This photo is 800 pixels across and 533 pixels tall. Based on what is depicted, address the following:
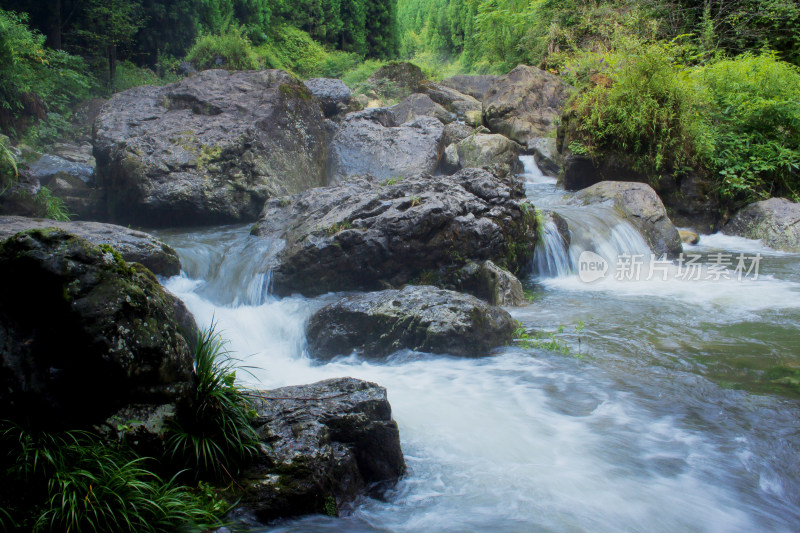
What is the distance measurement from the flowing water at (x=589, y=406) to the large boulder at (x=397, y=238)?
1.35 ft

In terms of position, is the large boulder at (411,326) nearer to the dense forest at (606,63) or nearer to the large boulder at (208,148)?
the large boulder at (208,148)

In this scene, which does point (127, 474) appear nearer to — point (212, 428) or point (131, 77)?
point (212, 428)

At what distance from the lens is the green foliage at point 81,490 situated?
7.42 feet

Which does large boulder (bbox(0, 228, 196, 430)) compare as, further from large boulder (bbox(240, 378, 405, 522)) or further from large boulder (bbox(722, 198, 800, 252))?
large boulder (bbox(722, 198, 800, 252))

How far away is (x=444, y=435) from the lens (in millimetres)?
4160

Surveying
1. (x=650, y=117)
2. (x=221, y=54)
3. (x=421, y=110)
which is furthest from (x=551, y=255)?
(x=221, y=54)

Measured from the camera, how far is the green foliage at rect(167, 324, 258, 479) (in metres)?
2.86

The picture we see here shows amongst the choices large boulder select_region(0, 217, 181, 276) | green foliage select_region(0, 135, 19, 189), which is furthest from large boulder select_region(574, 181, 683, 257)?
green foliage select_region(0, 135, 19, 189)

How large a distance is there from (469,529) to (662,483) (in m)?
1.44

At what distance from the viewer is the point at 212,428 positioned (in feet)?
9.81

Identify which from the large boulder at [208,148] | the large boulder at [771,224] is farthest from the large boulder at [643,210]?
the large boulder at [208,148]

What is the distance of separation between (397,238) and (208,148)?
5.37 m

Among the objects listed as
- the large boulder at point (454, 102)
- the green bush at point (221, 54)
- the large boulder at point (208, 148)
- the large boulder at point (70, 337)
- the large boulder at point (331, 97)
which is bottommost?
the large boulder at point (70, 337)

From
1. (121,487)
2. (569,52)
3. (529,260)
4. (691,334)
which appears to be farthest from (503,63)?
(121,487)
